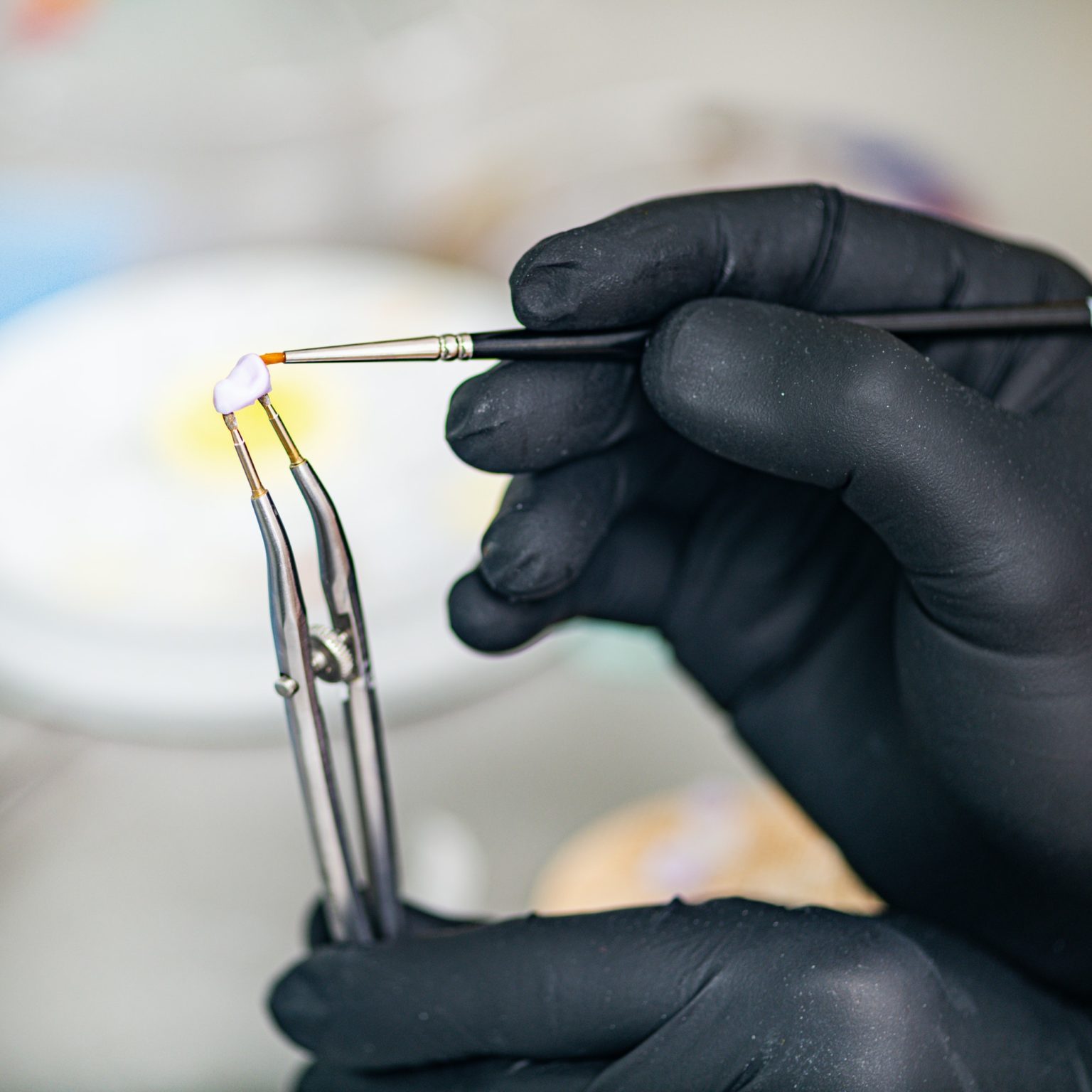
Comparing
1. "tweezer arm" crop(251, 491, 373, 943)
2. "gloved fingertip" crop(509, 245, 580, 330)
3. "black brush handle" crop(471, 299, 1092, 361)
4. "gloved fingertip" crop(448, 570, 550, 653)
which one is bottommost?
"tweezer arm" crop(251, 491, 373, 943)

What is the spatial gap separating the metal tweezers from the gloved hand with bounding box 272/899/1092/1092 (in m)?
0.02

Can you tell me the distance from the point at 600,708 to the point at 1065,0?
1.14 metres

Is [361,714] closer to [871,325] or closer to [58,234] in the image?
[871,325]

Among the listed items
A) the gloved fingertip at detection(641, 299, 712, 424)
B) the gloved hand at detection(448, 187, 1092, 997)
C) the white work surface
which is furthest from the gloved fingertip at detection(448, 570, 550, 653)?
the white work surface

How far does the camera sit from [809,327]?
0.39m

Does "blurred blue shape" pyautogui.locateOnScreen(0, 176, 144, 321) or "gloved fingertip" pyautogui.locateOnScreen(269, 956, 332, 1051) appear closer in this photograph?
"gloved fingertip" pyautogui.locateOnScreen(269, 956, 332, 1051)

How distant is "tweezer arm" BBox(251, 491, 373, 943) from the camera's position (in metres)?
0.35

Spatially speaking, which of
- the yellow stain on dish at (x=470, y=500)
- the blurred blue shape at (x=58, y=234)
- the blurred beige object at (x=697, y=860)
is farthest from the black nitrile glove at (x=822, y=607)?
the blurred blue shape at (x=58, y=234)

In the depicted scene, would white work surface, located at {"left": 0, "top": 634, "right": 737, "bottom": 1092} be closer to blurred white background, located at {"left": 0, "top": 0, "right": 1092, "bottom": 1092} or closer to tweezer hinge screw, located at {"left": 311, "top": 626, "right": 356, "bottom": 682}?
blurred white background, located at {"left": 0, "top": 0, "right": 1092, "bottom": 1092}

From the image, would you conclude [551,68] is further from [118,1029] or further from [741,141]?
[118,1029]

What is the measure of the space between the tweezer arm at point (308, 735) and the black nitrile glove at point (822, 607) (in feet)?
0.06

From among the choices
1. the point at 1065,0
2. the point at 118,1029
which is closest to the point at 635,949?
the point at 118,1029

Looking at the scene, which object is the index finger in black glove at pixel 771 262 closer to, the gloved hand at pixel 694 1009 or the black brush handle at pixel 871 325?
the black brush handle at pixel 871 325

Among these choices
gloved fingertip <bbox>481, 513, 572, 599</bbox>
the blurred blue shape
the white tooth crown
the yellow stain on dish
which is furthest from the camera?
the blurred blue shape
